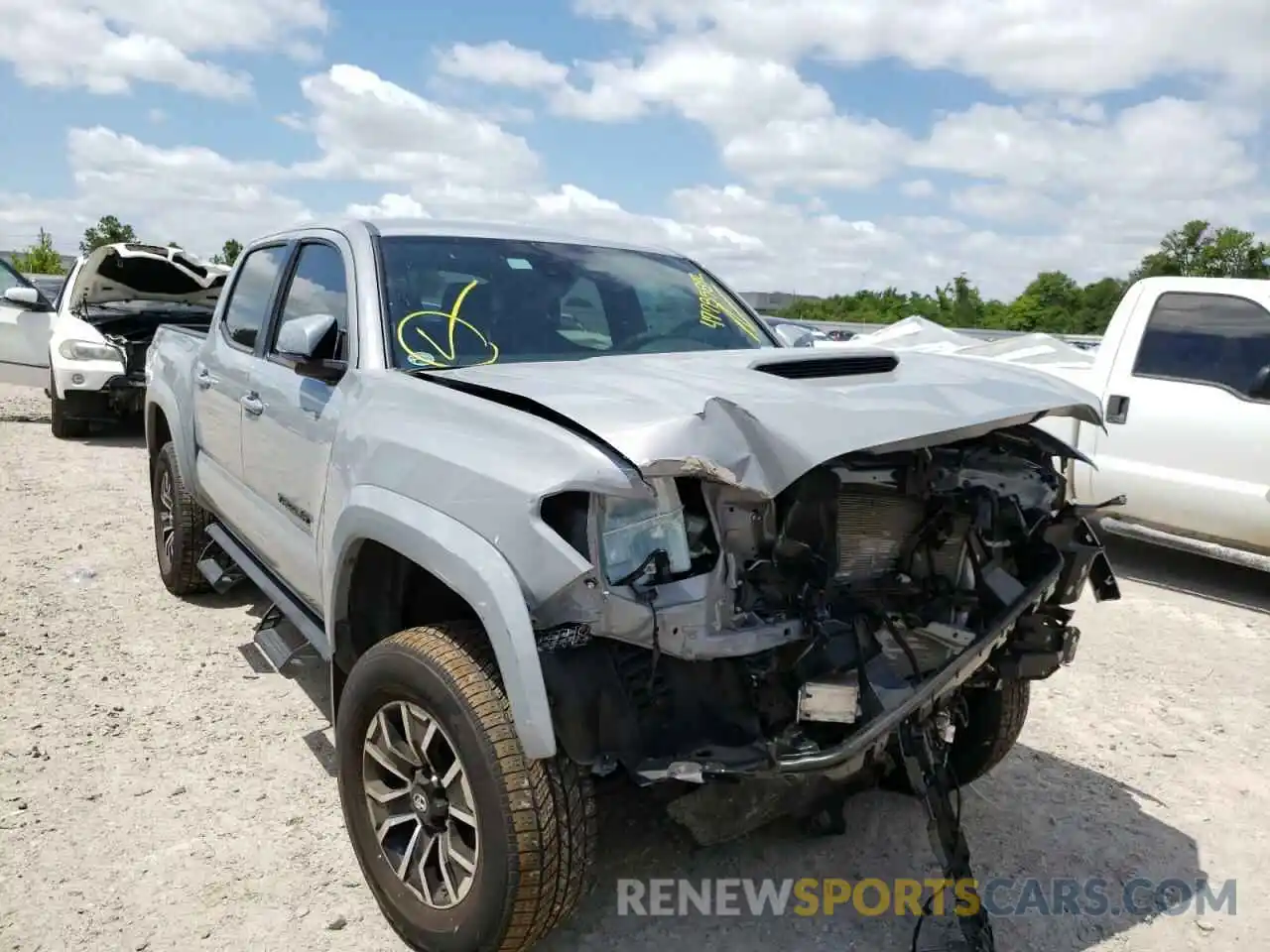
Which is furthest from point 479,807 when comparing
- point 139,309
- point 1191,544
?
point 139,309

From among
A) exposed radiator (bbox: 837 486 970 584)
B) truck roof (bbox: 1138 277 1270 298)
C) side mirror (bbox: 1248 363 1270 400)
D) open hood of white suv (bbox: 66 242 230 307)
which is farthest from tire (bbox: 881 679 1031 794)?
open hood of white suv (bbox: 66 242 230 307)

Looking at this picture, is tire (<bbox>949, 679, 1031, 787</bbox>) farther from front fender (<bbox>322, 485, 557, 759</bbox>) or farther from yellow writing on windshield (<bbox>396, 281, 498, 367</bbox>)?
yellow writing on windshield (<bbox>396, 281, 498, 367</bbox>)

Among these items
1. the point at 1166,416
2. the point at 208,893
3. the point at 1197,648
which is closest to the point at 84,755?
the point at 208,893

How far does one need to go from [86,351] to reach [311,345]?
8184 millimetres

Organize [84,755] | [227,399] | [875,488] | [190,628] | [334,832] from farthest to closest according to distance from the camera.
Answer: [190,628] → [227,399] → [84,755] → [334,832] → [875,488]

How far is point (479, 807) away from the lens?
2357 millimetres

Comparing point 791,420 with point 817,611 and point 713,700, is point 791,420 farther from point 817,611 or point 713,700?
point 713,700

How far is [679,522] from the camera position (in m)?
2.38

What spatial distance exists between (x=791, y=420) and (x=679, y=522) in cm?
35

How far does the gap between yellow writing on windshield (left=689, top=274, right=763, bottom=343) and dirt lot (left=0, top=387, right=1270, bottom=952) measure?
1.83m

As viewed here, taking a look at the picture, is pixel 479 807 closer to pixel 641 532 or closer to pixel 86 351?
pixel 641 532

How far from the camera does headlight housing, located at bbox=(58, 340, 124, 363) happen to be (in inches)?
394

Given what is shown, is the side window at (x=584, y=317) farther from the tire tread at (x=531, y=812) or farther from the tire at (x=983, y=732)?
the tire at (x=983, y=732)

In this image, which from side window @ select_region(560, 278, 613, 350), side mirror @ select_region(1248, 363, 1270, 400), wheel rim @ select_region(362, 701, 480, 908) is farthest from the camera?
side mirror @ select_region(1248, 363, 1270, 400)
